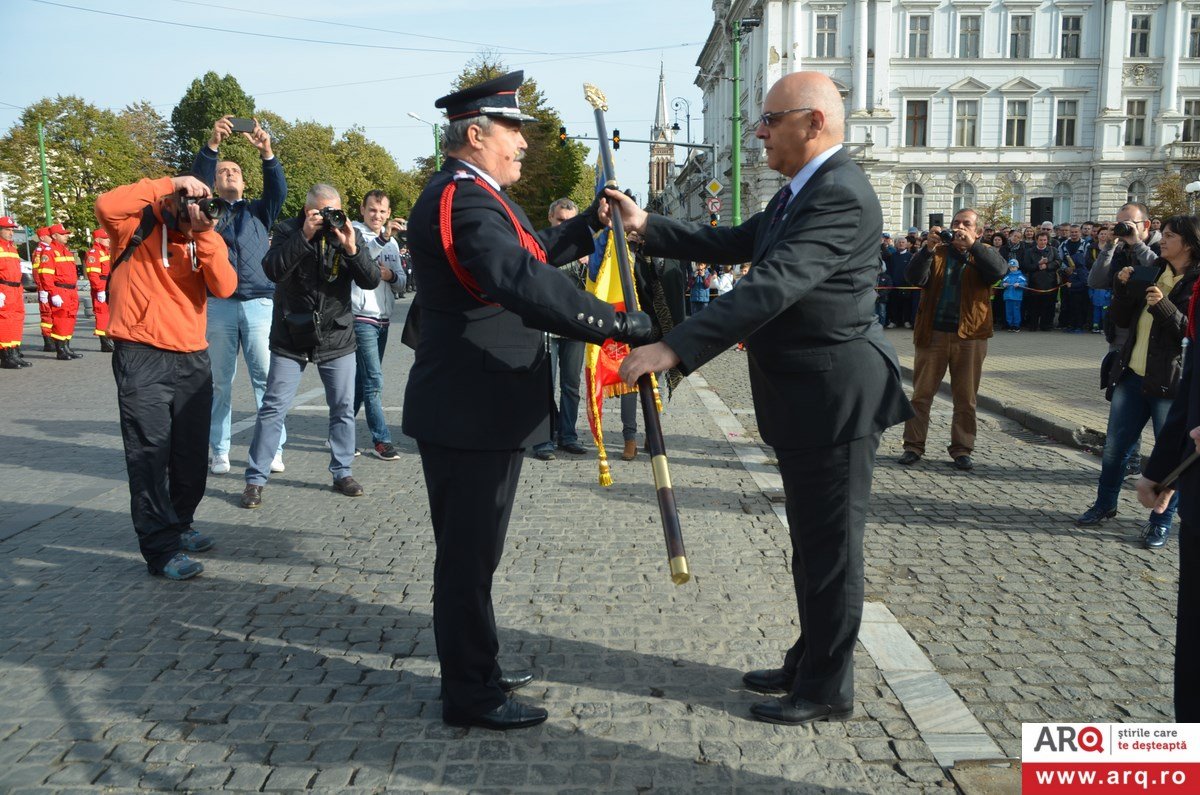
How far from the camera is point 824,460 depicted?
11.0ft

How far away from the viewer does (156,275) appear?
517cm

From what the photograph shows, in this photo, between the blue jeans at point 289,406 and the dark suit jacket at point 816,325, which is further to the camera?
the blue jeans at point 289,406

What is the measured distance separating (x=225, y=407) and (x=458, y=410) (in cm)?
Answer: 495

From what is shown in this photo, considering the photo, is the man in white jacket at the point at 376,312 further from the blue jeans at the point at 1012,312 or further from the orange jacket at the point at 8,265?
the blue jeans at the point at 1012,312

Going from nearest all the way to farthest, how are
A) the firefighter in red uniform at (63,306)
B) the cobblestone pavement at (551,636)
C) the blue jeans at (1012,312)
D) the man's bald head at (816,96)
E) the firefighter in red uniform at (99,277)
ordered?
the cobblestone pavement at (551,636) → the man's bald head at (816,96) → the firefighter in red uniform at (63,306) → the firefighter in red uniform at (99,277) → the blue jeans at (1012,312)

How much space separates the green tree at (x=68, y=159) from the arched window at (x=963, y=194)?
41840mm

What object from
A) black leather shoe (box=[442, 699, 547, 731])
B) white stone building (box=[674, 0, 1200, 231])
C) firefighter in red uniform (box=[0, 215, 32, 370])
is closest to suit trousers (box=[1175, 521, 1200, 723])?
black leather shoe (box=[442, 699, 547, 731])

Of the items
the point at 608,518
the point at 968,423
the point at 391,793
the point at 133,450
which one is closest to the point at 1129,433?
the point at 968,423

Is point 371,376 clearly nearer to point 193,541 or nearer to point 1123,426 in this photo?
point 193,541

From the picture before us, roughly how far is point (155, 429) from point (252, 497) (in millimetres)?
1551

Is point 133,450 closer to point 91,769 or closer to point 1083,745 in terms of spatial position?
point 91,769

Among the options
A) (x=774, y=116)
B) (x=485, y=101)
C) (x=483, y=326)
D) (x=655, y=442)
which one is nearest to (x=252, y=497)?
(x=483, y=326)

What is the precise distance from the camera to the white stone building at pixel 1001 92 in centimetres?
5259

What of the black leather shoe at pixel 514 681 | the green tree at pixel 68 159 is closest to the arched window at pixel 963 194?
the green tree at pixel 68 159
